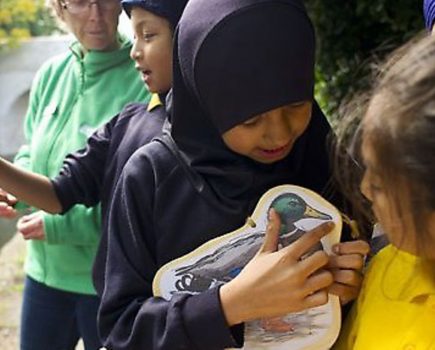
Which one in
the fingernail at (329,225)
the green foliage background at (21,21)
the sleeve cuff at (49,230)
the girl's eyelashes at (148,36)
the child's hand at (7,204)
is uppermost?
the girl's eyelashes at (148,36)

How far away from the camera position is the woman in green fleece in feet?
8.47

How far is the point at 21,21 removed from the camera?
279 inches

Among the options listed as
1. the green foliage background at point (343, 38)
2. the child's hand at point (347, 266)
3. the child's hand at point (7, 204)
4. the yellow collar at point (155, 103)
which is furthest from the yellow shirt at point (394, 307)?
the green foliage background at point (343, 38)

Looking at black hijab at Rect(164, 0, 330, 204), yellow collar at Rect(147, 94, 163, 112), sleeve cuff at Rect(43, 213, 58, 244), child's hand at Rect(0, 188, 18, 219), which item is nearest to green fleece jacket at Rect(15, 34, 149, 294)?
sleeve cuff at Rect(43, 213, 58, 244)

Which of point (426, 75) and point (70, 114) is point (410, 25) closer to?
point (70, 114)

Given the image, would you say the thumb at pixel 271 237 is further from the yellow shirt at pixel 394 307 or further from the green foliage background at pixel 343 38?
the green foliage background at pixel 343 38

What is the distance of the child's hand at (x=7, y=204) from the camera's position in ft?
7.57

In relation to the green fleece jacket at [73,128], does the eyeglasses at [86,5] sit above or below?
above

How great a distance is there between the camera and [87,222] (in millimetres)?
2584

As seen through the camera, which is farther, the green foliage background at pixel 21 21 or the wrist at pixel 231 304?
the green foliage background at pixel 21 21

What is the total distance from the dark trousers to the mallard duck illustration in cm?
107

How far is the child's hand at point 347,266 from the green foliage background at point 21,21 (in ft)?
16.5

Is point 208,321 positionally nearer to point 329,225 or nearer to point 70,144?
A: point 329,225

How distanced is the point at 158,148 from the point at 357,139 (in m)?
0.40
